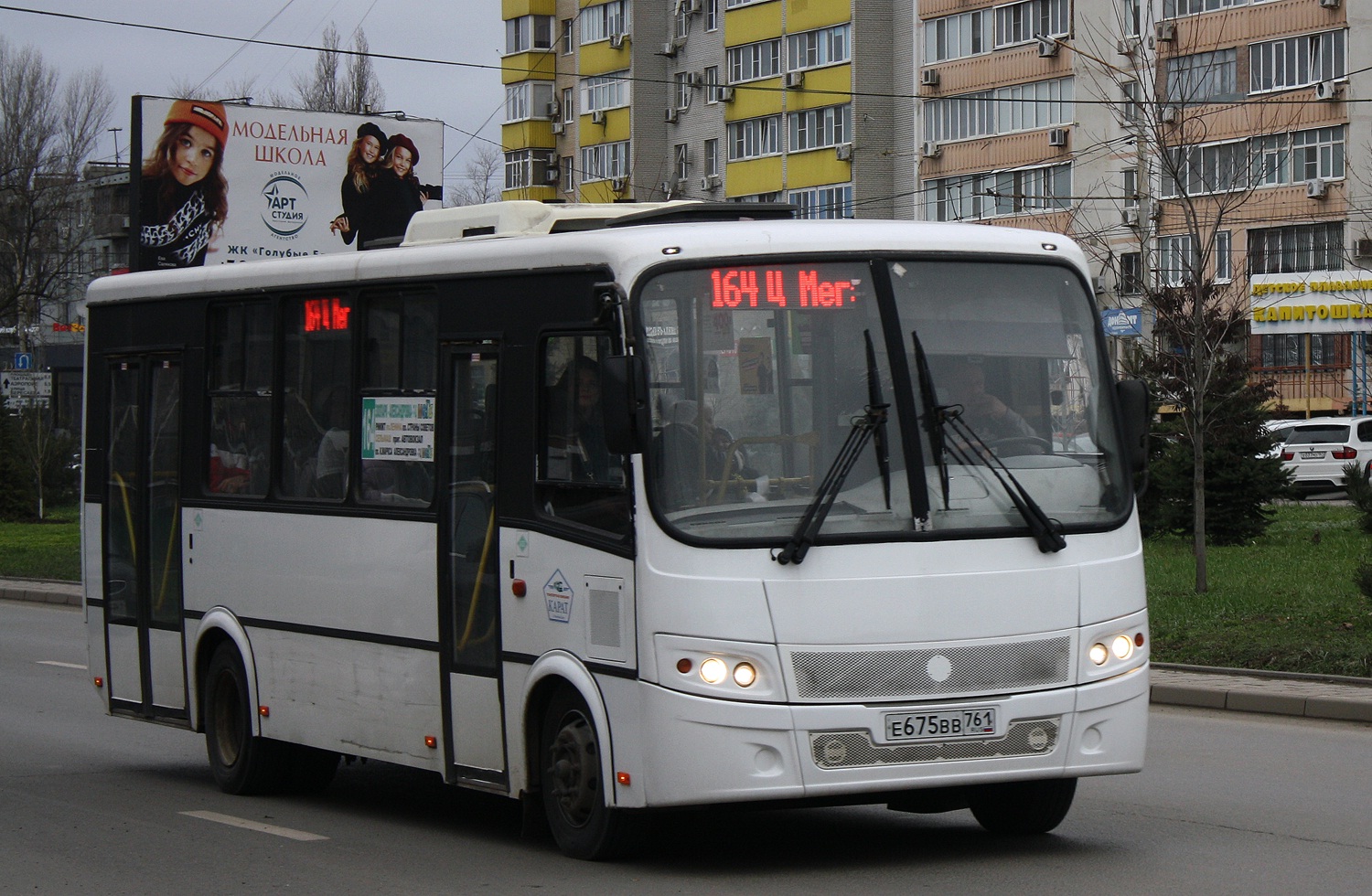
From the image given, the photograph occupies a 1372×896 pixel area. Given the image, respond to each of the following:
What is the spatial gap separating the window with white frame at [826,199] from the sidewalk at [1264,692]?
52.7 m

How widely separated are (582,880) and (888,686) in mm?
1402

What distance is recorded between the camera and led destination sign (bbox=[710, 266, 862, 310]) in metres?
8.05

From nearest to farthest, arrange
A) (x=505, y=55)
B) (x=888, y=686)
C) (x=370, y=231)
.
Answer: (x=888, y=686) < (x=370, y=231) < (x=505, y=55)

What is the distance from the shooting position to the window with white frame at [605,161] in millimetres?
79438

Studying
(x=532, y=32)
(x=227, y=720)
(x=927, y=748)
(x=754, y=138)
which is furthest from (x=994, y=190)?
(x=927, y=748)

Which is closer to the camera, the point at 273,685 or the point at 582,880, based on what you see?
the point at 582,880

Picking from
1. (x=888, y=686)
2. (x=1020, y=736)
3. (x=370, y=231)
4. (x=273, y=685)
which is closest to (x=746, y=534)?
(x=888, y=686)

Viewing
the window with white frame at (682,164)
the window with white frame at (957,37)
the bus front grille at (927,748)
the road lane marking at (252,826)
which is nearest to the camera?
the bus front grille at (927,748)

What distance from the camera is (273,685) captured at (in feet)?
35.3

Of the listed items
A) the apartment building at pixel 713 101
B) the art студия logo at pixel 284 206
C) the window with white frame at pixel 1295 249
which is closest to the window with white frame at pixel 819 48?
the apartment building at pixel 713 101

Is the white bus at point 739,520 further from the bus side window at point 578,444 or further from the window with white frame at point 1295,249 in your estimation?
the window with white frame at point 1295,249

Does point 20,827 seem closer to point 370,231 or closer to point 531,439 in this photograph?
point 531,439

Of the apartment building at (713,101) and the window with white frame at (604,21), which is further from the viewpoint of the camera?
the window with white frame at (604,21)

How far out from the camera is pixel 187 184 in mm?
30172
